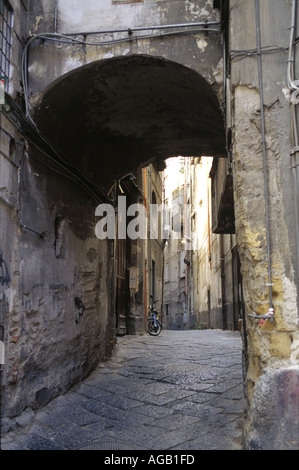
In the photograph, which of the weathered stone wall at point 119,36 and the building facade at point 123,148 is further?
the weathered stone wall at point 119,36

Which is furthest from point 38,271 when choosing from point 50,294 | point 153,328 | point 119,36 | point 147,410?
point 153,328

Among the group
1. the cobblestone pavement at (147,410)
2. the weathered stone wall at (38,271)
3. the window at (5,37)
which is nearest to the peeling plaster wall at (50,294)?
the weathered stone wall at (38,271)

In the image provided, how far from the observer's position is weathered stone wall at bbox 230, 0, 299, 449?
289 cm

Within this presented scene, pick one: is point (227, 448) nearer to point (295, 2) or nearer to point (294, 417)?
point (294, 417)

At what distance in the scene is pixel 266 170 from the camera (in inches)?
128

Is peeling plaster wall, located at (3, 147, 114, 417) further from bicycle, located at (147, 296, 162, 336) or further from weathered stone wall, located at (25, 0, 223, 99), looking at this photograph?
bicycle, located at (147, 296, 162, 336)

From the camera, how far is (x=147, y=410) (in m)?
4.21

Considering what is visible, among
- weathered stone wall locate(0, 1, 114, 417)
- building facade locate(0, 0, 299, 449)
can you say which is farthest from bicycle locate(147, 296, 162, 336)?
weathered stone wall locate(0, 1, 114, 417)

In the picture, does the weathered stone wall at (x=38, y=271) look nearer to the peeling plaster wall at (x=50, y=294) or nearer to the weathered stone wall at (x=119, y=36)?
the peeling plaster wall at (x=50, y=294)

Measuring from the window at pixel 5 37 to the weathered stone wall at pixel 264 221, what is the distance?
206cm

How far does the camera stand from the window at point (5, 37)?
400 cm

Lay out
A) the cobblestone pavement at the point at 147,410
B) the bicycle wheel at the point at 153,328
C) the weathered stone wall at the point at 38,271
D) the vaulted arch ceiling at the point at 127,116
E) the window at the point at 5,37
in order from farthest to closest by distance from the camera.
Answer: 1. the bicycle wheel at the point at 153,328
2. the vaulted arch ceiling at the point at 127,116
3. the window at the point at 5,37
4. the weathered stone wall at the point at 38,271
5. the cobblestone pavement at the point at 147,410

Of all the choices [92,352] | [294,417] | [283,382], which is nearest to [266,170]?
[283,382]

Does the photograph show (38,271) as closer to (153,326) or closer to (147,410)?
(147,410)
